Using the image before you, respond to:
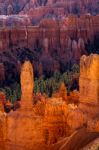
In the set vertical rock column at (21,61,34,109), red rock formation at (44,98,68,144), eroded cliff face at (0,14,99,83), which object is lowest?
eroded cliff face at (0,14,99,83)

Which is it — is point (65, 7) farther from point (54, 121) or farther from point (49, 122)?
point (49, 122)

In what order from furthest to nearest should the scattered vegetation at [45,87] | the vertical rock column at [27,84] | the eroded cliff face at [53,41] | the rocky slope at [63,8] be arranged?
the rocky slope at [63,8], the eroded cliff face at [53,41], the scattered vegetation at [45,87], the vertical rock column at [27,84]

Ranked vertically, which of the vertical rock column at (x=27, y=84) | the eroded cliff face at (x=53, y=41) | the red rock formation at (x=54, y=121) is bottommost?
the eroded cliff face at (x=53, y=41)

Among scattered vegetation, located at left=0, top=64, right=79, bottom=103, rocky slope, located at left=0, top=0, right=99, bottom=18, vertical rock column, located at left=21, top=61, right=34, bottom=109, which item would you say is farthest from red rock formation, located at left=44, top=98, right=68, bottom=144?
rocky slope, located at left=0, top=0, right=99, bottom=18

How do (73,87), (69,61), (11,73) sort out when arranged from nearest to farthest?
1. (73,87)
2. (11,73)
3. (69,61)

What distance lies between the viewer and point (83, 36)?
5866 cm

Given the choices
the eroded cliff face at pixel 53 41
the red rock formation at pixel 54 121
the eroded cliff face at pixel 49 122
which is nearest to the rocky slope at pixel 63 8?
the eroded cliff face at pixel 53 41

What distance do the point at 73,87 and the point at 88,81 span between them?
17464mm

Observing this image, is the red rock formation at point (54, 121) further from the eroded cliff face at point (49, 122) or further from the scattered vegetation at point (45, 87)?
the scattered vegetation at point (45, 87)

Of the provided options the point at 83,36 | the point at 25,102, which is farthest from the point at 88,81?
the point at 83,36

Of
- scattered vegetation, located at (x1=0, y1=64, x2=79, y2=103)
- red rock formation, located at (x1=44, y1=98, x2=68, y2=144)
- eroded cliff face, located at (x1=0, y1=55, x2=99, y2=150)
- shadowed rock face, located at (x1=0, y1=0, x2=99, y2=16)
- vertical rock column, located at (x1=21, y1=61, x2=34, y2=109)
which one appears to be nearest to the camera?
eroded cliff face, located at (x1=0, y1=55, x2=99, y2=150)

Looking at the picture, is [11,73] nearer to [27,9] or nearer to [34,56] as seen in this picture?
[34,56]

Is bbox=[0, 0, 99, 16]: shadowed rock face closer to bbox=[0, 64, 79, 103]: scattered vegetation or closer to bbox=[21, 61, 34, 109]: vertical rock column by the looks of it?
bbox=[0, 64, 79, 103]: scattered vegetation

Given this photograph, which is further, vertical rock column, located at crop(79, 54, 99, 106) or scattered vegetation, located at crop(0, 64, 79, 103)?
scattered vegetation, located at crop(0, 64, 79, 103)
